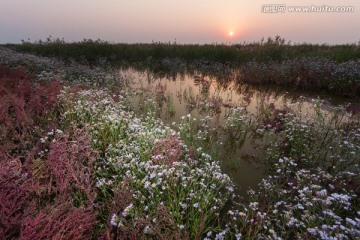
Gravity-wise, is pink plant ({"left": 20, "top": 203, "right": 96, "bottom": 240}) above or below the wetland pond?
above

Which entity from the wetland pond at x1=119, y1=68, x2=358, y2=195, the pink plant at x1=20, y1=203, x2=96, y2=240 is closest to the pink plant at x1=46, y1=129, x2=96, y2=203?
the pink plant at x1=20, y1=203, x2=96, y2=240

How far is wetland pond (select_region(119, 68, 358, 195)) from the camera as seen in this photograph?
6.14 m

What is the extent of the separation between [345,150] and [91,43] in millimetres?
29253

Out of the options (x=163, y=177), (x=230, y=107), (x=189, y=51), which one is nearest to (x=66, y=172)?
(x=163, y=177)

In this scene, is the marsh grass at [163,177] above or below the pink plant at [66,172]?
below

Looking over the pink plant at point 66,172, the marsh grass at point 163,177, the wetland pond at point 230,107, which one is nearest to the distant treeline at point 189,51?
the wetland pond at point 230,107

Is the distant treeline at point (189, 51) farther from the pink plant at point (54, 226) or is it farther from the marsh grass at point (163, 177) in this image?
the pink plant at point (54, 226)

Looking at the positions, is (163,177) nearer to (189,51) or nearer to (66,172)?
(66,172)

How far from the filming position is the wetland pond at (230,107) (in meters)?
6.14

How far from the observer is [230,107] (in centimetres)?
985

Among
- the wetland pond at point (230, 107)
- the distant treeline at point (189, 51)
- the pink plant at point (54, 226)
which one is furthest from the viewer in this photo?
the distant treeline at point (189, 51)

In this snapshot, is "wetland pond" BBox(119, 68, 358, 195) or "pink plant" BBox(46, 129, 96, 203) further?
"wetland pond" BBox(119, 68, 358, 195)

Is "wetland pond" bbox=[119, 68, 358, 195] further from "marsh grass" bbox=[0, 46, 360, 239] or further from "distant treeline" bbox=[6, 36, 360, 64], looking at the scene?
"distant treeline" bbox=[6, 36, 360, 64]

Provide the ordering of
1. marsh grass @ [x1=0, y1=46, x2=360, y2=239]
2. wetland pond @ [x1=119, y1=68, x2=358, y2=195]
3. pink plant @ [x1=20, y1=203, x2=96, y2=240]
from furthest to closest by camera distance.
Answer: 1. wetland pond @ [x1=119, y1=68, x2=358, y2=195]
2. marsh grass @ [x1=0, y1=46, x2=360, y2=239]
3. pink plant @ [x1=20, y1=203, x2=96, y2=240]
